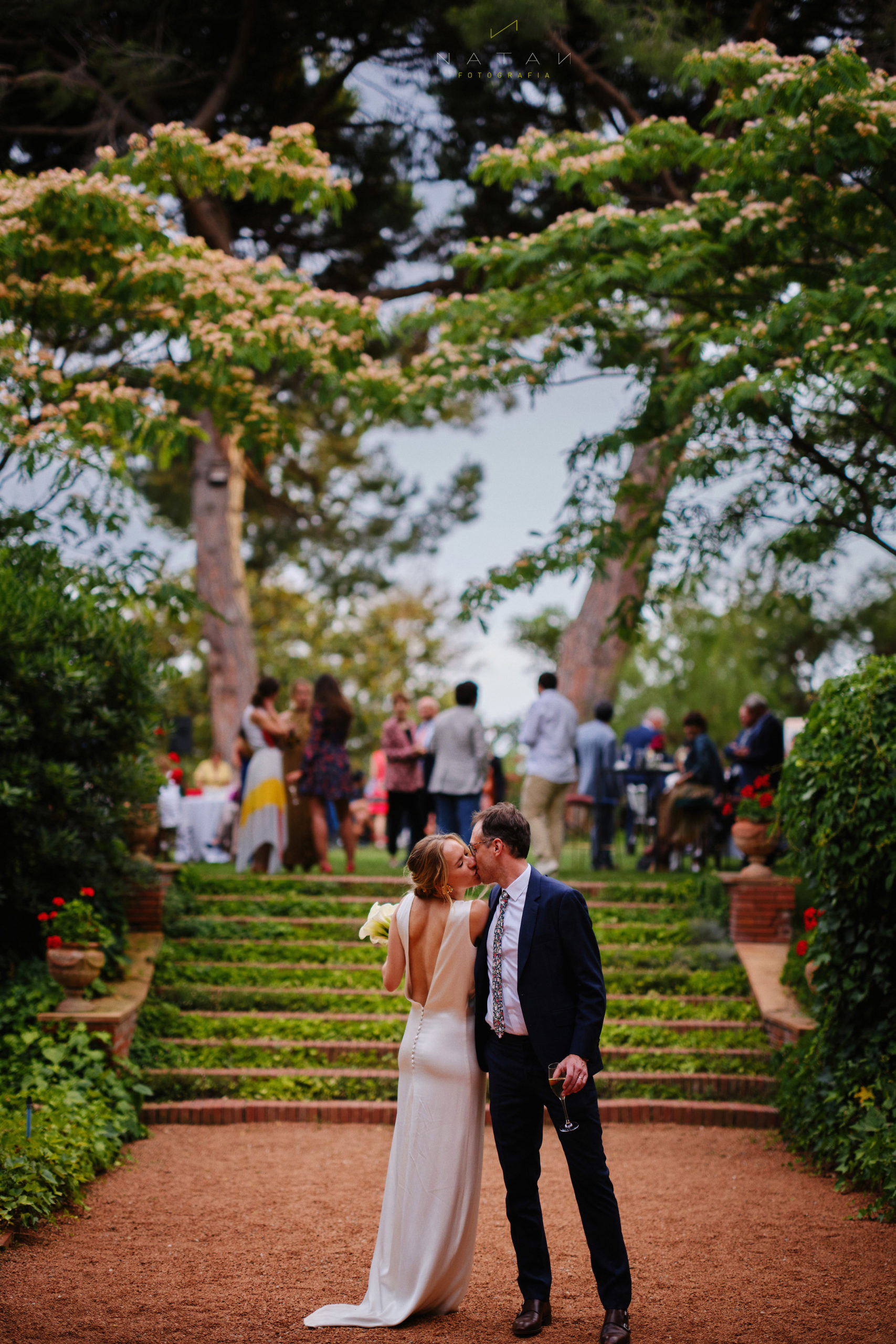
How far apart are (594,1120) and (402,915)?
100 cm

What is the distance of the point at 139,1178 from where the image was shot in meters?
6.16

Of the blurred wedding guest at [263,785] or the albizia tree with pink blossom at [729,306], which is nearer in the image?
the albizia tree with pink blossom at [729,306]

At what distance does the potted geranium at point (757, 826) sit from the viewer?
945 centimetres

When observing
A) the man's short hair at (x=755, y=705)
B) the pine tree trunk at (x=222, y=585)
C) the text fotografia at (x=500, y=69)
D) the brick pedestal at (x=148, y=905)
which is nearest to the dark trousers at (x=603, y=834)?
the man's short hair at (x=755, y=705)

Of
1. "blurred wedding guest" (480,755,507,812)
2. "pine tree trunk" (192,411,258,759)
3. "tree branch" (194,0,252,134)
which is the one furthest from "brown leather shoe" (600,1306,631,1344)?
"tree branch" (194,0,252,134)

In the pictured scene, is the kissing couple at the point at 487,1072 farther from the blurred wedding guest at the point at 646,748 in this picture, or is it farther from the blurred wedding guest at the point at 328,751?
the blurred wedding guest at the point at 646,748

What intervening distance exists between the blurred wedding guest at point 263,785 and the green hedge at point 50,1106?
377cm

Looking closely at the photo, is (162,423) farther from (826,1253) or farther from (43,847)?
(826,1253)

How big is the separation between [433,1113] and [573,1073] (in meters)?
0.63

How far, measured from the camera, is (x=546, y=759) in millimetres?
11023

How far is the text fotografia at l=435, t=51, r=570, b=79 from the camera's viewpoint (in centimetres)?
1153

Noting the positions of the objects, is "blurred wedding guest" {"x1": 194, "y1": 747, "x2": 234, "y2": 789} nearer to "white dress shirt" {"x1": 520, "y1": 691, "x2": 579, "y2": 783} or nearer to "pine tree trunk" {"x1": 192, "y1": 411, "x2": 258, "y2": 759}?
"pine tree trunk" {"x1": 192, "y1": 411, "x2": 258, "y2": 759}

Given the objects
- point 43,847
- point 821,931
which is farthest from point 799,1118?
point 43,847

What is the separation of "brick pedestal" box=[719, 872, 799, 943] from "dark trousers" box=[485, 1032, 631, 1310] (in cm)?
530
